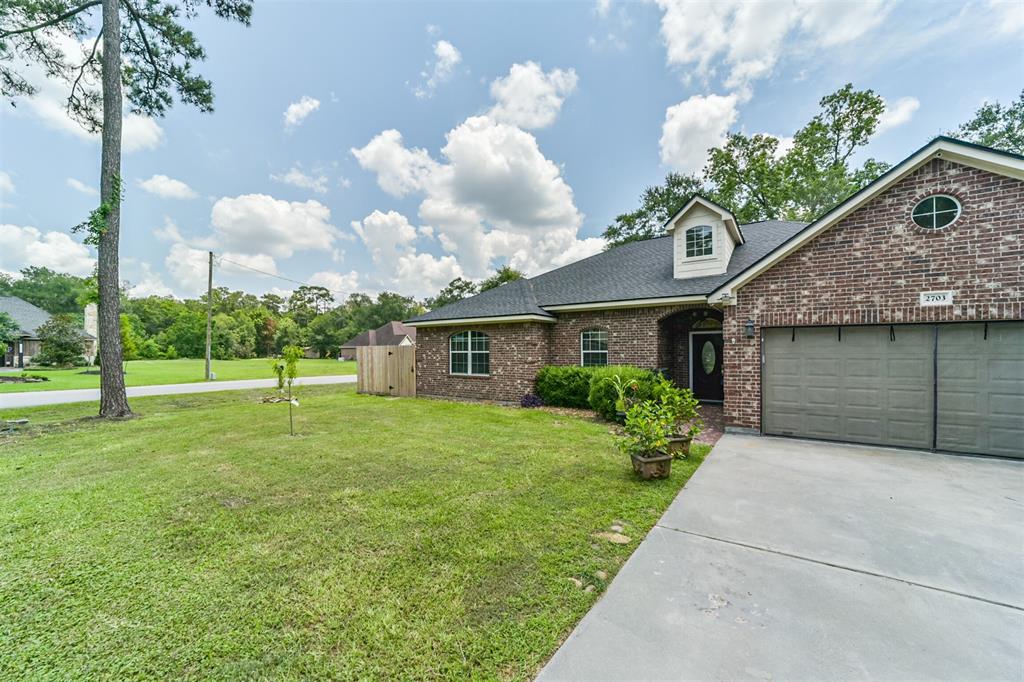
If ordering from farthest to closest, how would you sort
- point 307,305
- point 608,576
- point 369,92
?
point 307,305 < point 369,92 < point 608,576

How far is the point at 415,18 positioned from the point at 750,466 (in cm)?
1451

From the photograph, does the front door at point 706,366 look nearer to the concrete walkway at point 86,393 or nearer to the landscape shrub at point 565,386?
the landscape shrub at point 565,386

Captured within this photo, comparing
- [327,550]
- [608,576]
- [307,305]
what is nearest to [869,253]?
[608,576]

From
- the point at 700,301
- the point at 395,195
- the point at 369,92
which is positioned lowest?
the point at 700,301

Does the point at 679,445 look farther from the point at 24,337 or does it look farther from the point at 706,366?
the point at 24,337

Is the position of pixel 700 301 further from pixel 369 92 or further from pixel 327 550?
pixel 369 92

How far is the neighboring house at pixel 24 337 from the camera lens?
26.8 meters

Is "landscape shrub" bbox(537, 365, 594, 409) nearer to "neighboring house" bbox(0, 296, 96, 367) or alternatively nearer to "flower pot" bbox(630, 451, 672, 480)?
"flower pot" bbox(630, 451, 672, 480)

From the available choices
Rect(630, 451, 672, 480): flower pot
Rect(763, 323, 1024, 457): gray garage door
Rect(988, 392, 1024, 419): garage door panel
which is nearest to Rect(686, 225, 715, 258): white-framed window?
Rect(763, 323, 1024, 457): gray garage door

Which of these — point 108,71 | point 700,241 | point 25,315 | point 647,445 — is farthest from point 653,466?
point 25,315

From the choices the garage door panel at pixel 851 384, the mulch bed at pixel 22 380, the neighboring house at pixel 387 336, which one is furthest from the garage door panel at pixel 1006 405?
the neighboring house at pixel 387 336

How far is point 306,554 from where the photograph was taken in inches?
127

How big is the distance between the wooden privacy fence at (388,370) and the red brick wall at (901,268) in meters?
11.0

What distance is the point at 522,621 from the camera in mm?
2391
